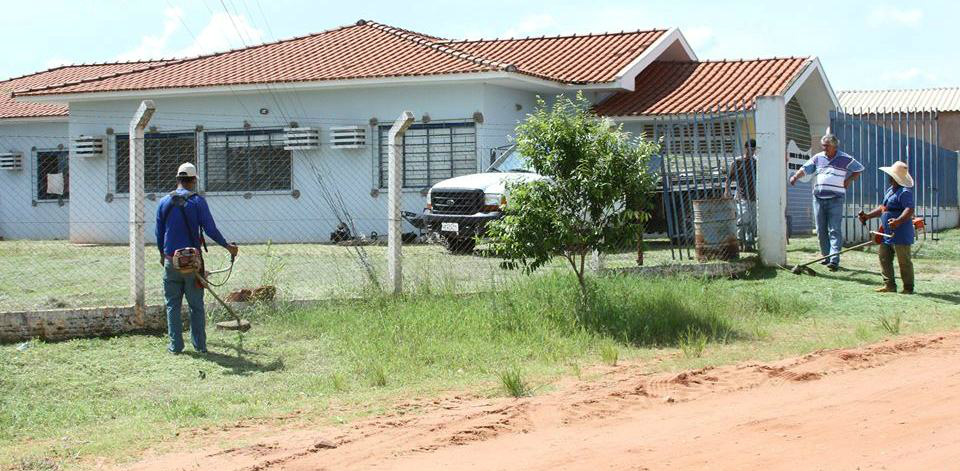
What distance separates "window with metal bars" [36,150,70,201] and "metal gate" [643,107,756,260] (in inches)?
678

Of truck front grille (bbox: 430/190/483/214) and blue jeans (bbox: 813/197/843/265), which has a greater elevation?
truck front grille (bbox: 430/190/483/214)

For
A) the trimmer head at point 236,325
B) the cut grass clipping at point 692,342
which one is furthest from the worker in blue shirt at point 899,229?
the trimmer head at point 236,325

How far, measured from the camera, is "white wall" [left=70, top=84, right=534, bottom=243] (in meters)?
21.2

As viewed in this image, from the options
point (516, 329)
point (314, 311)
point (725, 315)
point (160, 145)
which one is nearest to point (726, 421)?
point (516, 329)

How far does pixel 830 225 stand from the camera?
14180 millimetres

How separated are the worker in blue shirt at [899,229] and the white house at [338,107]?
8.39 meters

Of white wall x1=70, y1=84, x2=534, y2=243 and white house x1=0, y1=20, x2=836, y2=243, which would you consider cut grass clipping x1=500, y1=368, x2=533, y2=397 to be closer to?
white house x1=0, y1=20, x2=836, y2=243

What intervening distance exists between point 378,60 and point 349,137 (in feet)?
6.47

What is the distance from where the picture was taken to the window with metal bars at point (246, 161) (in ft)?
74.1

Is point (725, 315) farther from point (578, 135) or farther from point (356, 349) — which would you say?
point (356, 349)

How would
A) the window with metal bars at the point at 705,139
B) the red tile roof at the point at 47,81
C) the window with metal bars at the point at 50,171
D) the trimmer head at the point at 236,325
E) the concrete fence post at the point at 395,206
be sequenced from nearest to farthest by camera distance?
the trimmer head at the point at 236,325, the concrete fence post at the point at 395,206, the window with metal bars at the point at 705,139, the window with metal bars at the point at 50,171, the red tile roof at the point at 47,81

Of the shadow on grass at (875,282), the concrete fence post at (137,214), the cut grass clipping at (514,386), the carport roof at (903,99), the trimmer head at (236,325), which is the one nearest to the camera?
the cut grass clipping at (514,386)

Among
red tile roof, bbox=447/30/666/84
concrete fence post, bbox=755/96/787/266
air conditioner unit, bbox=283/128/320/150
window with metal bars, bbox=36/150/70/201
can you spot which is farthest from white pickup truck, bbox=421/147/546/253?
window with metal bars, bbox=36/150/70/201

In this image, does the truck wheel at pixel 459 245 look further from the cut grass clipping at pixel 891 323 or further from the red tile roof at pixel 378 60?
the cut grass clipping at pixel 891 323
